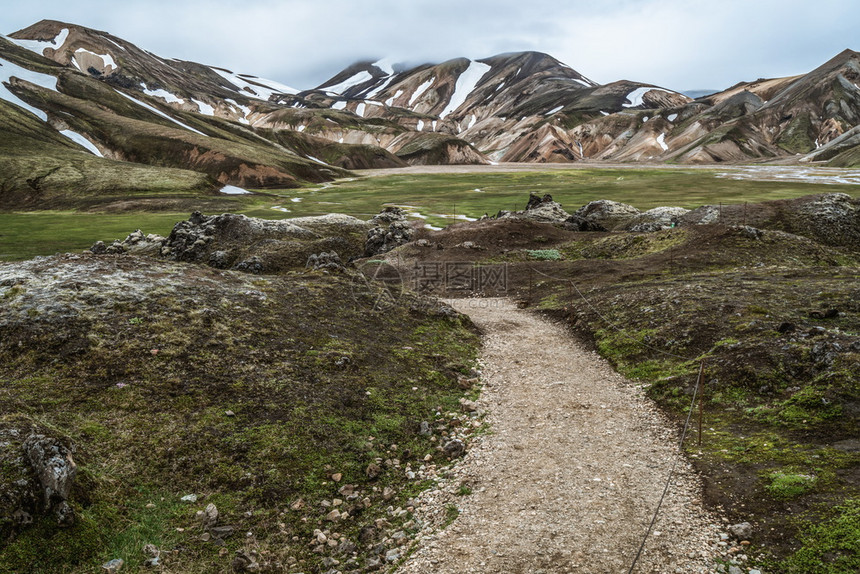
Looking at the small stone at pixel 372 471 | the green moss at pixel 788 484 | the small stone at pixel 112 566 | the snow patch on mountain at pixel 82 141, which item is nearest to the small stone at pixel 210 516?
the small stone at pixel 112 566

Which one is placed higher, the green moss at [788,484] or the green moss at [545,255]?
the green moss at [545,255]

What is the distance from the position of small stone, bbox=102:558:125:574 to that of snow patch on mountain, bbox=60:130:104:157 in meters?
183

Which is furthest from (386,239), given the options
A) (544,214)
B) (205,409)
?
(205,409)

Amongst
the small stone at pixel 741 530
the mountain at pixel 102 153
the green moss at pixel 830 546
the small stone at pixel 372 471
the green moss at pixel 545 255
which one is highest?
the mountain at pixel 102 153

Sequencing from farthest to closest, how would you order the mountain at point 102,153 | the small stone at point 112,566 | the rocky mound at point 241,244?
the mountain at point 102,153 → the rocky mound at point 241,244 → the small stone at point 112,566

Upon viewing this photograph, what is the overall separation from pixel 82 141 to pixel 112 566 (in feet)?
630

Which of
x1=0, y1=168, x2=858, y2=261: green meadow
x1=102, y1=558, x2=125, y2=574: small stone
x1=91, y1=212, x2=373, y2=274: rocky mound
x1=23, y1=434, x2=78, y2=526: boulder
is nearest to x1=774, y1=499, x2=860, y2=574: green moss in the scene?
x1=102, y1=558, x2=125, y2=574: small stone

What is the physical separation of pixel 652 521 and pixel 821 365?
8289 mm

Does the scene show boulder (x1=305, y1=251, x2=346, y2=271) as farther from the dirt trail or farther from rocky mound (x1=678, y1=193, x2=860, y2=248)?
rocky mound (x1=678, y1=193, x2=860, y2=248)

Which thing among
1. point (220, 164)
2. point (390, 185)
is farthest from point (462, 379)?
point (220, 164)

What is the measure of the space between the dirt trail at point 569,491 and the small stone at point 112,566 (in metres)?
4.72

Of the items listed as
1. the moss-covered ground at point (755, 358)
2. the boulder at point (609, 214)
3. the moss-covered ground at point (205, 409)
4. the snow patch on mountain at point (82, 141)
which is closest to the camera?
the moss-covered ground at point (755, 358)

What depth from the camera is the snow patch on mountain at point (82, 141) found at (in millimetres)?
156625

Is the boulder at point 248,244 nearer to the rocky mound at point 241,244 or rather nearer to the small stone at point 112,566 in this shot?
the rocky mound at point 241,244
